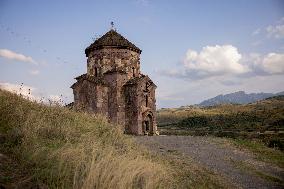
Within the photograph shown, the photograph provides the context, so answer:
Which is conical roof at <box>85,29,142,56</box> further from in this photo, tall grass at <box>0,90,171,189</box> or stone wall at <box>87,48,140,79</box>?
tall grass at <box>0,90,171,189</box>

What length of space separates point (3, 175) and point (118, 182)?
1.96 meters

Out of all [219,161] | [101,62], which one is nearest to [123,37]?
[101,62]

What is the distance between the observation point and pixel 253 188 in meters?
11.4

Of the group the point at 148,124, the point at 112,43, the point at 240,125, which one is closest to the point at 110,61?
the point at 112,43

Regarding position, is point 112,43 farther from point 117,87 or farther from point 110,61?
point 117,87

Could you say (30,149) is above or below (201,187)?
above

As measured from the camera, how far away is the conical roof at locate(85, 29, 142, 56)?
3222cm

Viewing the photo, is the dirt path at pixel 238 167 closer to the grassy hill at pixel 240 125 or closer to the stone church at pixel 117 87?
the grassy hill at pixel 240 125

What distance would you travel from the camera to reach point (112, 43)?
32.3m

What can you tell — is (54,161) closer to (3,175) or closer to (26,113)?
(3,175)

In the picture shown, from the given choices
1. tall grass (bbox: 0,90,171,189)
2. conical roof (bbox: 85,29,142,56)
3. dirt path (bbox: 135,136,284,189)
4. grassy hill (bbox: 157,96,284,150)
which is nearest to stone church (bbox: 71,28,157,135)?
conical roof (bbox: 85,29,142,56)

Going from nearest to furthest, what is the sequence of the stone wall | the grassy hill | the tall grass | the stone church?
the tall grass < the stone church < the stone wall < the grassy hill

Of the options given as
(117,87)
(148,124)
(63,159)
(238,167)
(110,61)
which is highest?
(110,61)

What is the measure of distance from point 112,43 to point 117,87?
4.83 meters
